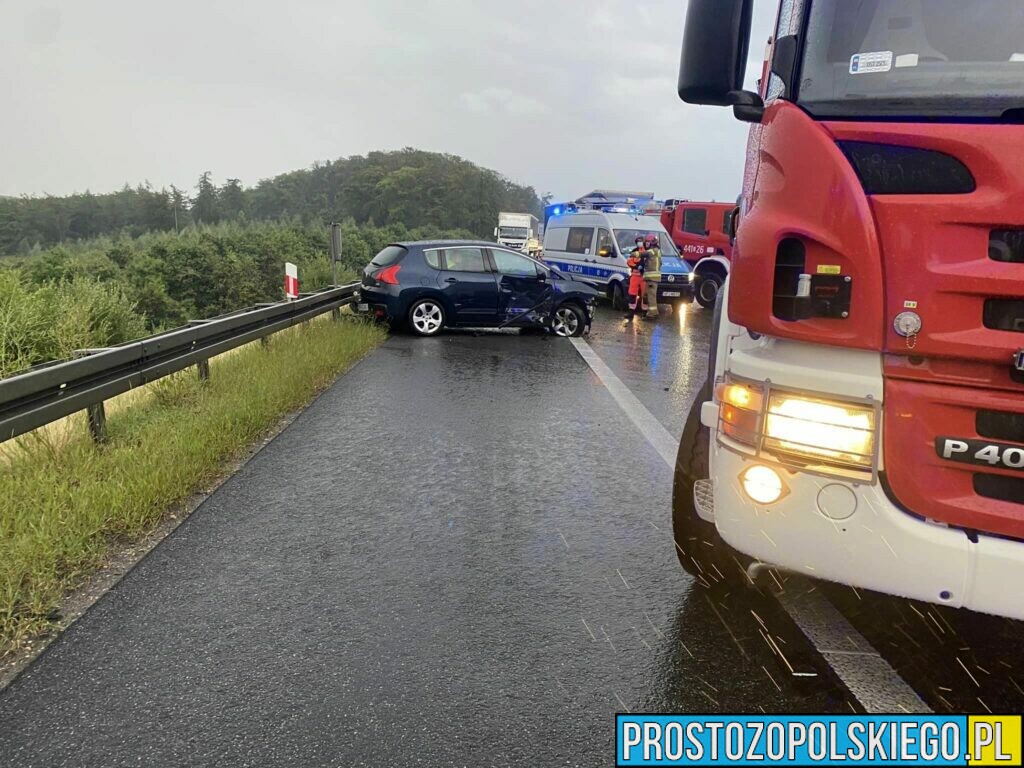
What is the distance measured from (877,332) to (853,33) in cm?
115

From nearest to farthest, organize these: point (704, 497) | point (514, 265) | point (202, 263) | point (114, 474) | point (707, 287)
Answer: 1. point (704, 497)
2. point (114, 474)
3. point (514, 265)
4. point (707, 287)
5. point (202, 263)

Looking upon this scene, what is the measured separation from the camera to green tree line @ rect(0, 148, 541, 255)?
11312cm

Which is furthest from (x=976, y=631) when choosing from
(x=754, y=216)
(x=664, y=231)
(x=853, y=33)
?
(x=664, y=231)

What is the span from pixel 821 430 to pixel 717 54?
1450 mm

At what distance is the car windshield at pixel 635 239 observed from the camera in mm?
19578

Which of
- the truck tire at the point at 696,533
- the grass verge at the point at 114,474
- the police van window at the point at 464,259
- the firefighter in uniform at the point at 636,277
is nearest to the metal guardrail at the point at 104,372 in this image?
the grass verge at the point at 114,474

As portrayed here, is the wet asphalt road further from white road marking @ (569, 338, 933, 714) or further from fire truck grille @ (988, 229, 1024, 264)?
fire truck grille @ (988, 229, 1024, 264)

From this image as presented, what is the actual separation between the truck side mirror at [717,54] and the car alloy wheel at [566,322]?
10877 millimetres

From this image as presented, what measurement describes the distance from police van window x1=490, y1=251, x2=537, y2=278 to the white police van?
619 cm

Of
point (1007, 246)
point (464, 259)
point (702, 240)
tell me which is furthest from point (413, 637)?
point (702, 240)

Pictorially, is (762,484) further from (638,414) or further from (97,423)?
(638,414)

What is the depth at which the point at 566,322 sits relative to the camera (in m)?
14.0

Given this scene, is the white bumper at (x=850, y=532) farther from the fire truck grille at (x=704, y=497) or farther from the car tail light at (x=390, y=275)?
the car tail light at (x=390, y=275)

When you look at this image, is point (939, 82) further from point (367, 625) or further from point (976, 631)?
point (367, 625)
